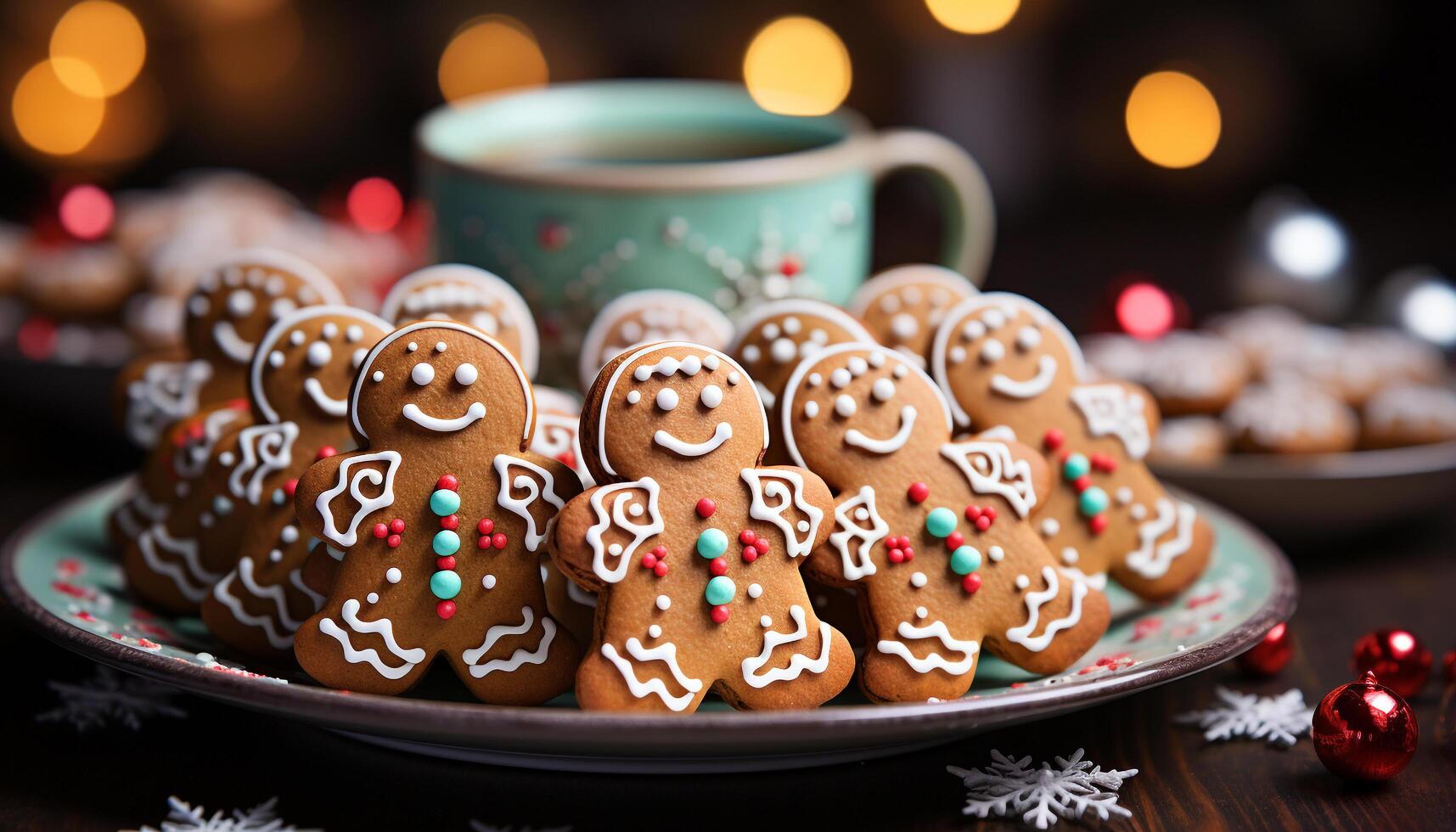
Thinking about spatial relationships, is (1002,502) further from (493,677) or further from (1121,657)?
(493,677)

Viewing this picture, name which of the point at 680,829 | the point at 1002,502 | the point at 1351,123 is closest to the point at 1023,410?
the point at 1002,502

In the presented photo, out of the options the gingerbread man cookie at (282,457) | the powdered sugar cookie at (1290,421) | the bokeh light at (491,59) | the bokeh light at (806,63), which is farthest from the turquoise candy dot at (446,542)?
the bokeh light at (491,59)

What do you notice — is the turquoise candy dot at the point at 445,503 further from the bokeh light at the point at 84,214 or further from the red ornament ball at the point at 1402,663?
the bokeh light at the point at 84,214

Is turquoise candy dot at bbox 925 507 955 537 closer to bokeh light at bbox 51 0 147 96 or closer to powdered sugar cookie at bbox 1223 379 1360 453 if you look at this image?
powdered sugar cookie at bbox 1223 379 1360 453

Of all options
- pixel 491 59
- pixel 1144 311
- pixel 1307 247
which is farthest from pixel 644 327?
pixel 491 59

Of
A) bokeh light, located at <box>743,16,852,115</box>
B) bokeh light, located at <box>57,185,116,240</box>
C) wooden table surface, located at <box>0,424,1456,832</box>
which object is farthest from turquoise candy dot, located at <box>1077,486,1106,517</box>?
bokeh light, located at <box>743,16,852,115</box>

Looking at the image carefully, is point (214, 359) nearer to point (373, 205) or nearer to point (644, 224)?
point (644, 224)
